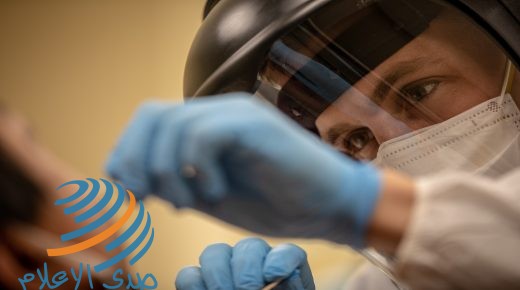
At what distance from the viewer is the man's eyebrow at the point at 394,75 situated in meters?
0.84

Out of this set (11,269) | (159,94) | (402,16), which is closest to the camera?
(11,269)

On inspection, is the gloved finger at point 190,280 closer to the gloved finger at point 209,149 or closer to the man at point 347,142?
the man at point 347,142

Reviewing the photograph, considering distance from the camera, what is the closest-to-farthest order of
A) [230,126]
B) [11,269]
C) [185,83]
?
1. [230,126]
2. [11,269]
3. [185,83]

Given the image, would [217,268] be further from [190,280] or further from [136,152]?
[136,152]

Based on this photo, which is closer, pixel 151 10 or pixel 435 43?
pixel 435 43

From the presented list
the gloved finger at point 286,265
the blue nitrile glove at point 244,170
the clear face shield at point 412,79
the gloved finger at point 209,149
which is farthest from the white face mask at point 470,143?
the gloved finger at point 209,149

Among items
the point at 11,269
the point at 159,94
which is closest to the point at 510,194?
the point at 11,269

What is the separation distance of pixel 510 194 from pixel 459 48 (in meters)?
0.43

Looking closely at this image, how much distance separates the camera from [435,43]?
0.84 meters

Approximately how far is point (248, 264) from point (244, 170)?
490 mm

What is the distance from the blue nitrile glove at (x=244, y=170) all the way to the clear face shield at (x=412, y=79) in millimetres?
375

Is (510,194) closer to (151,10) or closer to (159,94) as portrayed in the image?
(159,94)

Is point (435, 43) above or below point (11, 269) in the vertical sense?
above

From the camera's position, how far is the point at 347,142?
94 cm
